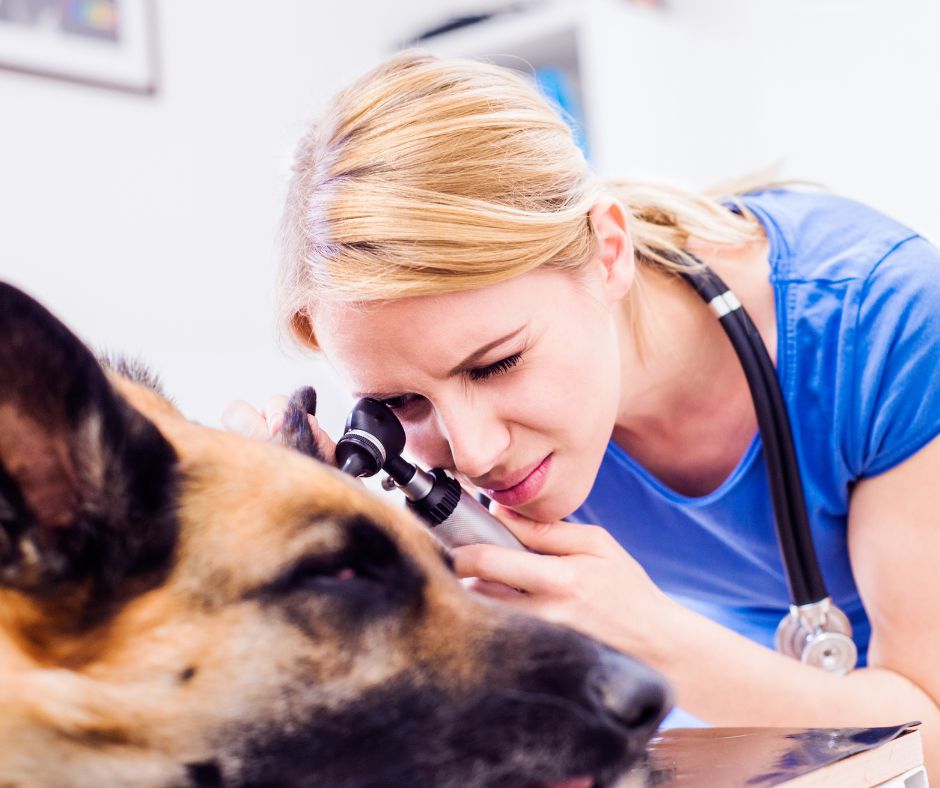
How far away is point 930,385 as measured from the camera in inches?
47.5

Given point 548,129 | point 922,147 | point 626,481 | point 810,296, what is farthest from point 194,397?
point 922,147

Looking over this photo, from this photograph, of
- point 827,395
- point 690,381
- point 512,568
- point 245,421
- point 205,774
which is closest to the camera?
point 205,774

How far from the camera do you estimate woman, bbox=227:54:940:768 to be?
1065 mm

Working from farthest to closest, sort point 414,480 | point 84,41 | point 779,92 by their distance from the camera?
point 779,92 → point 84,41 → point 414,480

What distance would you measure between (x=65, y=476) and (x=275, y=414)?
1.59ft

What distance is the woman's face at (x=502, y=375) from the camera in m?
1.07

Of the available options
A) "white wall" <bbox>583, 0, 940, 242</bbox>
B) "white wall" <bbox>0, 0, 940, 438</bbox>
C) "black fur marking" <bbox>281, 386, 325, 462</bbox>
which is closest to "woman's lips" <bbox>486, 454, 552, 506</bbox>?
"black fur marking" <bbox>281, 386, 325, 462</bbox>

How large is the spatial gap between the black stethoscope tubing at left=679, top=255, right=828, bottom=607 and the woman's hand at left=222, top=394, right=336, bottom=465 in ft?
1.76

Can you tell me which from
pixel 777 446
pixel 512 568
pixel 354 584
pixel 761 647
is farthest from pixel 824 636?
pixel 354 584

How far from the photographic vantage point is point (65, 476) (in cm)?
72

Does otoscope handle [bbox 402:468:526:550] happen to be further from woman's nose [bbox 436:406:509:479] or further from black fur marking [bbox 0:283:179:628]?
black fur marking [bbox 0:283:179:628]

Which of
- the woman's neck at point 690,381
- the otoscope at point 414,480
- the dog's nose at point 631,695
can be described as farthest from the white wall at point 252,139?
the dog's nose at point 631,695

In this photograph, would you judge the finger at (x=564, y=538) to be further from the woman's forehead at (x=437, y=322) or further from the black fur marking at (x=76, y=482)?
the black fur marking at (x=76, y=482)

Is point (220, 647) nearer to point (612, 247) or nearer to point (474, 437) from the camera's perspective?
point (474, 437)
